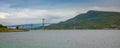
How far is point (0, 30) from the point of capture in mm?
160375

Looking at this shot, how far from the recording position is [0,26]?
158 m

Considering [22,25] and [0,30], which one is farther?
[22,25]

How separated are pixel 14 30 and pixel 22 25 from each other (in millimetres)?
24071

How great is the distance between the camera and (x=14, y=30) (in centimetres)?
A: 17325

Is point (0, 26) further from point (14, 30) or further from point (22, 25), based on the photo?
point (22, 25)

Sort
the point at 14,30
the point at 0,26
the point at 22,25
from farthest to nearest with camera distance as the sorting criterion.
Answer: the point at 22,25 → the point at 14,30 → the point at 0,26

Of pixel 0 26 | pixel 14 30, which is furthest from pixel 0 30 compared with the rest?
pixel 14 30

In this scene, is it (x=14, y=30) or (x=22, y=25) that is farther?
(x=22, y=25)

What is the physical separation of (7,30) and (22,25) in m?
30.3

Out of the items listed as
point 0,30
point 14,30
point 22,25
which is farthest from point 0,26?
point 22,25

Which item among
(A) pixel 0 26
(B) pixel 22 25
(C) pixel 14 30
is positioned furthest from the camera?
(B) pixel 22 25

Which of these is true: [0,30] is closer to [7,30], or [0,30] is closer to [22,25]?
[7,30]

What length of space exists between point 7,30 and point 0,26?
999 cm

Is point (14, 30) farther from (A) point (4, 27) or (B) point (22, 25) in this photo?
(B) point (22, 25)
